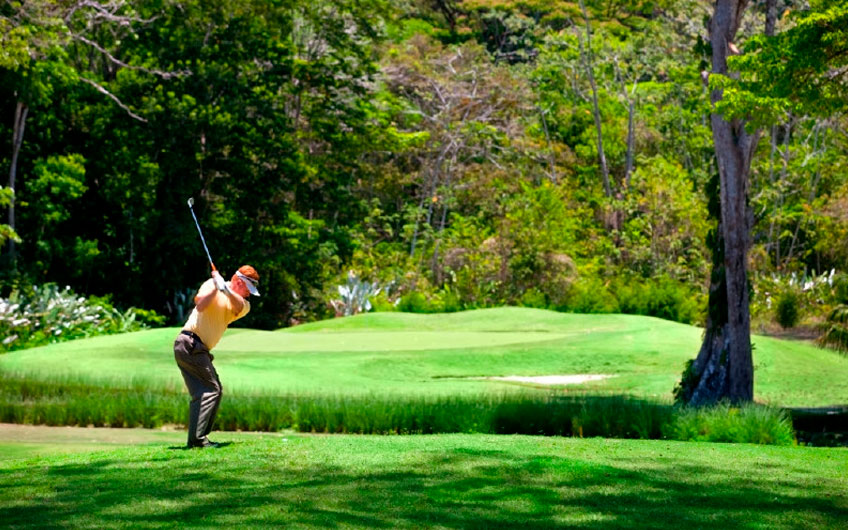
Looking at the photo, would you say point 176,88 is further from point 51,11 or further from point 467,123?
point 467,123

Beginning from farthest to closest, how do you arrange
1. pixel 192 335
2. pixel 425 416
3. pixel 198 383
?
pixel 425 416 < pixel 198 383 < pixel 192 335

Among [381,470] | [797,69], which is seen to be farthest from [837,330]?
[381,470]

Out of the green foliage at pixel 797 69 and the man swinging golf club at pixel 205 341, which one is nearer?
the man swinging golf club at pixel 205 341

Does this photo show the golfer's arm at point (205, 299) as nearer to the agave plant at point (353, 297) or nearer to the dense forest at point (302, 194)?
the dense forest at point (302, 194)

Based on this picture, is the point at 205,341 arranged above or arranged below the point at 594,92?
below

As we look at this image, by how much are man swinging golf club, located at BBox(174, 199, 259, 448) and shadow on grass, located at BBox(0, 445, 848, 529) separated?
816 millimetres

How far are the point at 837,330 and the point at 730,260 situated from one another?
10.1ft

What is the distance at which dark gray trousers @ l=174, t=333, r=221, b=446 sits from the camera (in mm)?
10453

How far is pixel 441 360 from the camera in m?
19.7

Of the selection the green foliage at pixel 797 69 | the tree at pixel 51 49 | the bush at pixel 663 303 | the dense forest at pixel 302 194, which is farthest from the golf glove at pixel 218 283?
the bush at pixel 663 303

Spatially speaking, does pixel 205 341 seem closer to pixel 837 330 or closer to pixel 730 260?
pixel 730 260

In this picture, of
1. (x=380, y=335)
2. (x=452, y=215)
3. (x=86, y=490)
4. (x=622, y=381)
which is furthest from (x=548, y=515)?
(x=452, y=215)

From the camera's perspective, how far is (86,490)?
782cm

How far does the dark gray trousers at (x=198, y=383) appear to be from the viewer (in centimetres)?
1045
